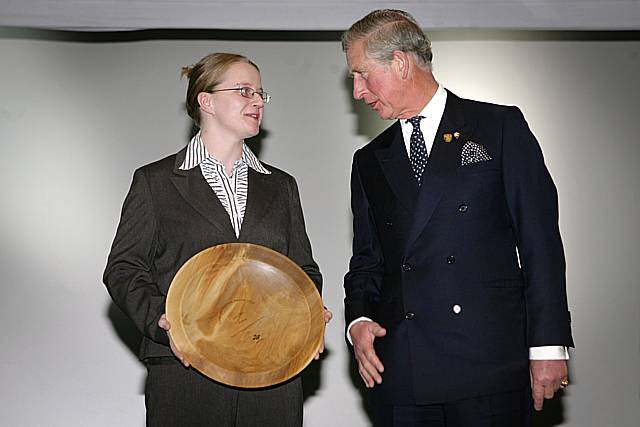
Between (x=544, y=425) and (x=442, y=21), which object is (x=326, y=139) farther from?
(x=544, y=425)

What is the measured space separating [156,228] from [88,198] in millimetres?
1694

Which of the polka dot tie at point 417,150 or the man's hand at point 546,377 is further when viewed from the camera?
the polka dot tie at point 417,150

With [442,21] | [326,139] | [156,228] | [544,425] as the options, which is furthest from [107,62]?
[544,425]

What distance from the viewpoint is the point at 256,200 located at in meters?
2.75

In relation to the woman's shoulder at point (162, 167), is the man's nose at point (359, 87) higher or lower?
higher

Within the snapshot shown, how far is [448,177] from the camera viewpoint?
8.14 ft

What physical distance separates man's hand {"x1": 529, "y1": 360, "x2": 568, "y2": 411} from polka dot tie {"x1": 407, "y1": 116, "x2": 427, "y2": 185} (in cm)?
54

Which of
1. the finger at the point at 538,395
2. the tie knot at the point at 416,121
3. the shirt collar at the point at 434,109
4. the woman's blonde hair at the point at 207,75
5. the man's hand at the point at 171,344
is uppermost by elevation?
the woman's blonde hair at the point at 207,75

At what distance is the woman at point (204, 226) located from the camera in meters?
2.60

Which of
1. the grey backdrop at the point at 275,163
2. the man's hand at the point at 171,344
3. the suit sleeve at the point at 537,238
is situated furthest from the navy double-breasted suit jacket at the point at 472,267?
the grey backdrop at the point at 275,163

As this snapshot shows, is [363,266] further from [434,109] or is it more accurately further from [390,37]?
[390,37]

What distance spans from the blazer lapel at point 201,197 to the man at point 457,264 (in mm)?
417

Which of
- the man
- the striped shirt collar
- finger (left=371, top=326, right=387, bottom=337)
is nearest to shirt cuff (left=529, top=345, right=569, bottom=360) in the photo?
the man

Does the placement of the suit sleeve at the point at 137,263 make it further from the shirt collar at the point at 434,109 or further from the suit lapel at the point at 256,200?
the shirt collar at the point at 434,109
